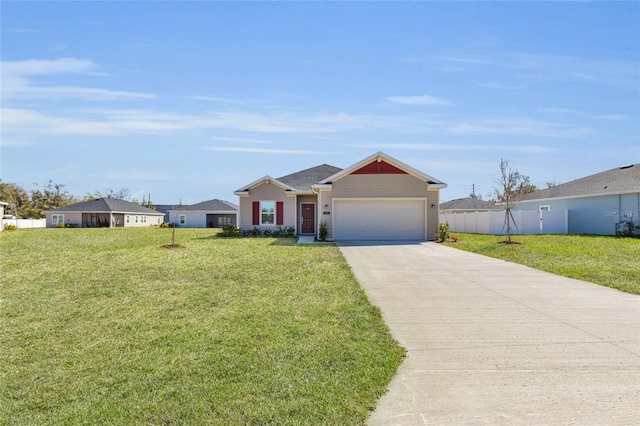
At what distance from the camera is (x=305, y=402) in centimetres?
356

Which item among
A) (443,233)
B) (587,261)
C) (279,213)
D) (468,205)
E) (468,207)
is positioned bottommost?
(587,261)

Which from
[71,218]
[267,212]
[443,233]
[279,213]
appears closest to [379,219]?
[443,233]

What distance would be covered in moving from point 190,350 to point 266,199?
21970 mm

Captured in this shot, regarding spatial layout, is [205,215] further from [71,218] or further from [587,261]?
[587,261]

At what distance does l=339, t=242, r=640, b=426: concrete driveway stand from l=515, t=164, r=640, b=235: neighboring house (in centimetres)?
1899

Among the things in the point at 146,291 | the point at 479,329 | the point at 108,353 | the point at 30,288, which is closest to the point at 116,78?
the point at 30,288

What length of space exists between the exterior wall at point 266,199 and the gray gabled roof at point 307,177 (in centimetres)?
126

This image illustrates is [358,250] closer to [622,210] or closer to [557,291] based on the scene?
[557,291]

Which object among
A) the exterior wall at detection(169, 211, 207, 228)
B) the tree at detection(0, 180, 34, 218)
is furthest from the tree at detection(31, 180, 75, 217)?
the exterior wall at detection(169, 211, 207, 228)

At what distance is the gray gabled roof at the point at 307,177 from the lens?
27875mm

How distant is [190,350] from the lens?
4914 millimetres

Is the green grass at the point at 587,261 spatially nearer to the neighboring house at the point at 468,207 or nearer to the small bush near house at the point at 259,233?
the small bush near house at the point at 259,233

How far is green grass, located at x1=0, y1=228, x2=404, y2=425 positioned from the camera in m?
3.54

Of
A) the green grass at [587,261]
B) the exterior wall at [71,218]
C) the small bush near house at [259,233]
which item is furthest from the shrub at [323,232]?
the exterior wall at [71,218]
